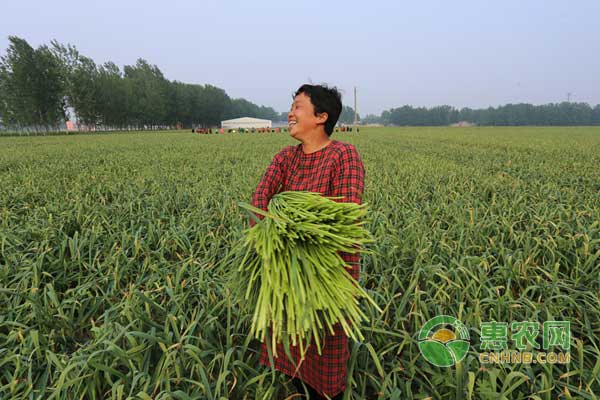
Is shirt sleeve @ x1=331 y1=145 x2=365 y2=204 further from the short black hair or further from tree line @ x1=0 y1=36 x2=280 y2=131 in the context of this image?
tree line @ x1=0 y1=36 x2=280 y2=131

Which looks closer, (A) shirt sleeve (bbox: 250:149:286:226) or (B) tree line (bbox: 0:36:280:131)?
(A) shirt sleeve (bbox: 250:149:286:226)

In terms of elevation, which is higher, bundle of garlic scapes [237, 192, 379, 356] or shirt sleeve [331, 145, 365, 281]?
shirt sleeve [331, 145, 365, 281]

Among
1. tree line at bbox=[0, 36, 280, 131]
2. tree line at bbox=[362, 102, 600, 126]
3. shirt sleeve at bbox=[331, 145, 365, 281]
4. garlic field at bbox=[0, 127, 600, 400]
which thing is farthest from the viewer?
tree line at bbox=[362, 102, 600, 126]

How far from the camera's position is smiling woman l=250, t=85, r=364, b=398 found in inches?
56.5

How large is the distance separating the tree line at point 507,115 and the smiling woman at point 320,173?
457 feet

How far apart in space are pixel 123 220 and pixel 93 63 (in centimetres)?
6195

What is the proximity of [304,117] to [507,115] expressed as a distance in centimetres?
Result: 14632

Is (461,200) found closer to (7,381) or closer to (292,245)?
(292,245)

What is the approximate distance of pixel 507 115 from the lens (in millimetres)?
117375

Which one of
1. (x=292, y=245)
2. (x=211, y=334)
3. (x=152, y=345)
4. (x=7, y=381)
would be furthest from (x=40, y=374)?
(x=292, y=245)

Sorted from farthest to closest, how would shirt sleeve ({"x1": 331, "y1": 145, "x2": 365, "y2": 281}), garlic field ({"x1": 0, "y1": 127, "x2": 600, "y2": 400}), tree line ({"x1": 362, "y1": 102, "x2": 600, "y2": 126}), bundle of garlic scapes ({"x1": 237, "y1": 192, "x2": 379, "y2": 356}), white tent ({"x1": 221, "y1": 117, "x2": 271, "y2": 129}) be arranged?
tree line ({"x1": 362, "y1": 102, "x2": 600, "y2": 126}) → white tent ({"x1": 221, "y1": 117, "x2": 271, "y2": 129}) → garlic field ({"x1": 0, "y1": 127, "x2": 600, "y2": 400}) → shirt sleeve ({"x1": 331, "y1": 145, "x2": 365, "y2": 281}) → bundle of garlic scapes ({"x1": 237, "y1": 192, "x2": 379, "y2": 356})

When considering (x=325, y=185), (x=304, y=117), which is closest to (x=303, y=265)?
(x=325, y=185)

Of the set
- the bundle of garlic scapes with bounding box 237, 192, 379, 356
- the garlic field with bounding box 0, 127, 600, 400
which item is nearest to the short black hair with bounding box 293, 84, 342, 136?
the bundle of garlic scapes with bounding box 237, 192, 379, 356

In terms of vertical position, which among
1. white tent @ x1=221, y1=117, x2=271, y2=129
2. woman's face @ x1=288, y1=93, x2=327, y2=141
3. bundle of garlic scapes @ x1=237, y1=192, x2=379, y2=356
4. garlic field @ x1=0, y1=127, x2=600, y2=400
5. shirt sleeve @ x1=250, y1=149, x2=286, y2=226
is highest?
white tent @ x1=221, y1=117, x2=271, y2=129
